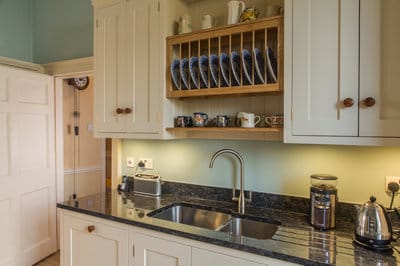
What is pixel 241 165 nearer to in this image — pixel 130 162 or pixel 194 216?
pixel 194 216

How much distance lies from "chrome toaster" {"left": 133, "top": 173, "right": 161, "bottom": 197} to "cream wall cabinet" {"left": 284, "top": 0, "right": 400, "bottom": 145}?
1.05m

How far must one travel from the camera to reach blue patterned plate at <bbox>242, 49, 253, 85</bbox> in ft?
4.95

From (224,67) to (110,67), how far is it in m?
0.84

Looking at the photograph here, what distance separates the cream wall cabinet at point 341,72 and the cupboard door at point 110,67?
3.59ft

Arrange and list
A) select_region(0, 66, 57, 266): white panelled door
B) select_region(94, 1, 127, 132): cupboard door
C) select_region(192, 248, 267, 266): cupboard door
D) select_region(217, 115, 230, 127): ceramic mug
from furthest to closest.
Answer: select_region(0, 66, 57, 266): white panelled door
select_region(94, 1, 127, 132): cupboard door
select_region(217, 115, 230, 127): ceramic mug
select_region(192, 248, 267, 266): cupboard door

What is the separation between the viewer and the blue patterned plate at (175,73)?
1.71 m

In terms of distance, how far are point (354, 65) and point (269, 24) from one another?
1.55 ft

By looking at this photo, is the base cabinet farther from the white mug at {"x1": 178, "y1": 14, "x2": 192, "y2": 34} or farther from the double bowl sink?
the white mug at {"x1": 178, "y1": 14, "x2": 192, "y2": 34}

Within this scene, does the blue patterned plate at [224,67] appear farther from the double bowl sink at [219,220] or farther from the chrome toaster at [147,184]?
the chrome toaster at [147,184]

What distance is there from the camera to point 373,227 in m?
1.15

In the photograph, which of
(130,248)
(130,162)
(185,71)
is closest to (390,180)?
(185,71)

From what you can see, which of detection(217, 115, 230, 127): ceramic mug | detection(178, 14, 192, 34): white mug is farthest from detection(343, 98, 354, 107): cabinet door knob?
detection(178, 14, 192, 34): white mug

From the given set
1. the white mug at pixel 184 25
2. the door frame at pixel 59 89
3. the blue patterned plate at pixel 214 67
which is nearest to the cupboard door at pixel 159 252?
the blue patterned plate at pixel 214 67

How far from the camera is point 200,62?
1.63 m
